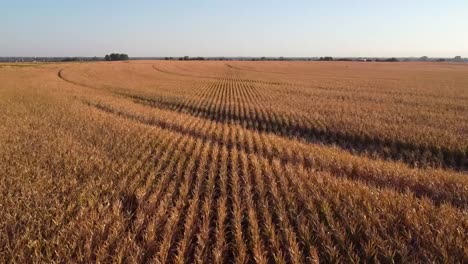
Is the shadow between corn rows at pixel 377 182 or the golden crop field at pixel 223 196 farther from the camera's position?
the shadow between corn rows at pixel 377 182

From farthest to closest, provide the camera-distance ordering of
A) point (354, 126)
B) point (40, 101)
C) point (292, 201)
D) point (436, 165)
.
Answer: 1. point (40, 101)
2. point (354, 126)
3. point (436, 165)
4. point (292, 201)

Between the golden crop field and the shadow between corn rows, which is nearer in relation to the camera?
the golden crop field

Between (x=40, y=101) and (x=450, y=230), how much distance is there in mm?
20718

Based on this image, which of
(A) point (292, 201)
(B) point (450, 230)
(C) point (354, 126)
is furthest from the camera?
(C) point (354, 126)

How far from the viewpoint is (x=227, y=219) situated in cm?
545

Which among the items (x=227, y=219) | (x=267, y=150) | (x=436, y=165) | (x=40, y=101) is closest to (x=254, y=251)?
(x=227, y=219)

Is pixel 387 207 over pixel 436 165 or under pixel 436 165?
over

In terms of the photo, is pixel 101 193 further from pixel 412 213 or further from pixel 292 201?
pixel 412 213

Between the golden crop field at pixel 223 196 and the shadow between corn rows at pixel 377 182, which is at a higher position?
the golden crop field at pixel 223 196

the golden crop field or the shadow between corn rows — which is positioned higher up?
the golden crop field

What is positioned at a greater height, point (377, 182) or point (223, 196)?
point (223, 196)

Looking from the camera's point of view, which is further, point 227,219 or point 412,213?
point 227,219

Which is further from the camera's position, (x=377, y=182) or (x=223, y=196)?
(x=377, y=182)

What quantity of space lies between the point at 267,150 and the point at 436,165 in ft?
16.7
